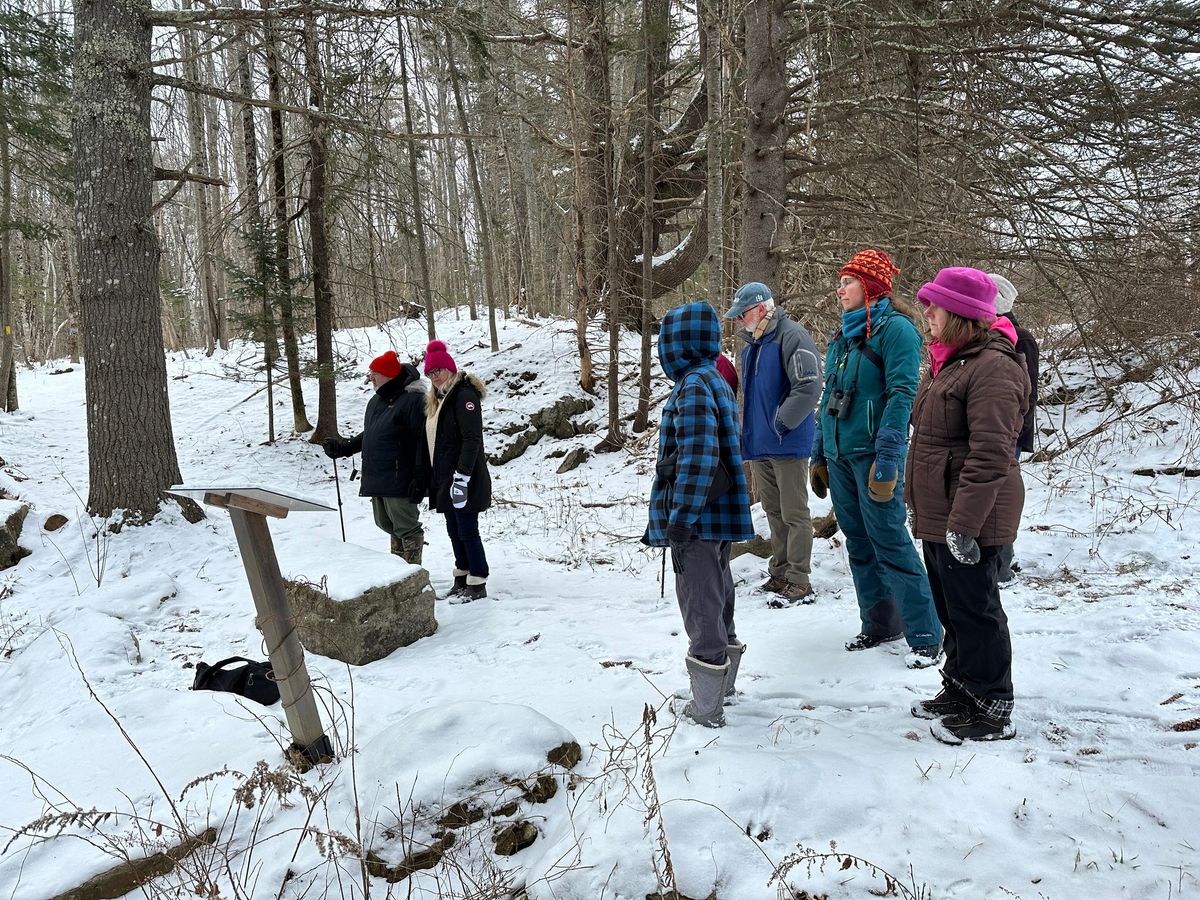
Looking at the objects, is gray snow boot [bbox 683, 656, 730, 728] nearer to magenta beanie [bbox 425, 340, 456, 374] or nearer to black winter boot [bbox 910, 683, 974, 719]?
black winter boot [bbox 910, 683, 974, 719]

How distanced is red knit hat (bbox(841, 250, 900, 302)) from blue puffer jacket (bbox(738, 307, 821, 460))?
2.43 feet

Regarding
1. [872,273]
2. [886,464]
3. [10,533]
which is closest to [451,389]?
[872,273]

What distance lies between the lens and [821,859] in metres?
2.31

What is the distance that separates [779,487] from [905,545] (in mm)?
1310

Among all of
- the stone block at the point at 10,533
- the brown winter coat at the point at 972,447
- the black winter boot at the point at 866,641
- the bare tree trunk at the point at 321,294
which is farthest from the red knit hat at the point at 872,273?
the bare tree trunk at the point at 321,294

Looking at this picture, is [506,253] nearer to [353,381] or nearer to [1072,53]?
[353,381]

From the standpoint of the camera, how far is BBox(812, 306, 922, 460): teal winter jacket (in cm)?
364

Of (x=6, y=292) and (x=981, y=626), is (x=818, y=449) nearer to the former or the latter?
(x=981, y=626)

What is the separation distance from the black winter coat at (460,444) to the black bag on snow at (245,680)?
2411 mm

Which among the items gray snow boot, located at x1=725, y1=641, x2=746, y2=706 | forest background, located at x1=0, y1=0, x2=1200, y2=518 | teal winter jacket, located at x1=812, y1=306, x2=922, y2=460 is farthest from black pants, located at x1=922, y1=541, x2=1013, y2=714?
forest background, located at x1=0, y1=0, x2=1200, y2=518

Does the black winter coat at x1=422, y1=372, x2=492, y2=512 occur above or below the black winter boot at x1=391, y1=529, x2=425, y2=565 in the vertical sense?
above

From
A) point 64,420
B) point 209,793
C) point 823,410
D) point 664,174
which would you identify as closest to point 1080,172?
point 823,410

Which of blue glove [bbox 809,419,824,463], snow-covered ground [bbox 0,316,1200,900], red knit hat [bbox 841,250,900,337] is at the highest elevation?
red knit hat [bbox 841,250,900,337]

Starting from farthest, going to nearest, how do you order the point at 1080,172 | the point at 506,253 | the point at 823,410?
the point at 506,253 → the point at 1080,172 → the point at 823,410
